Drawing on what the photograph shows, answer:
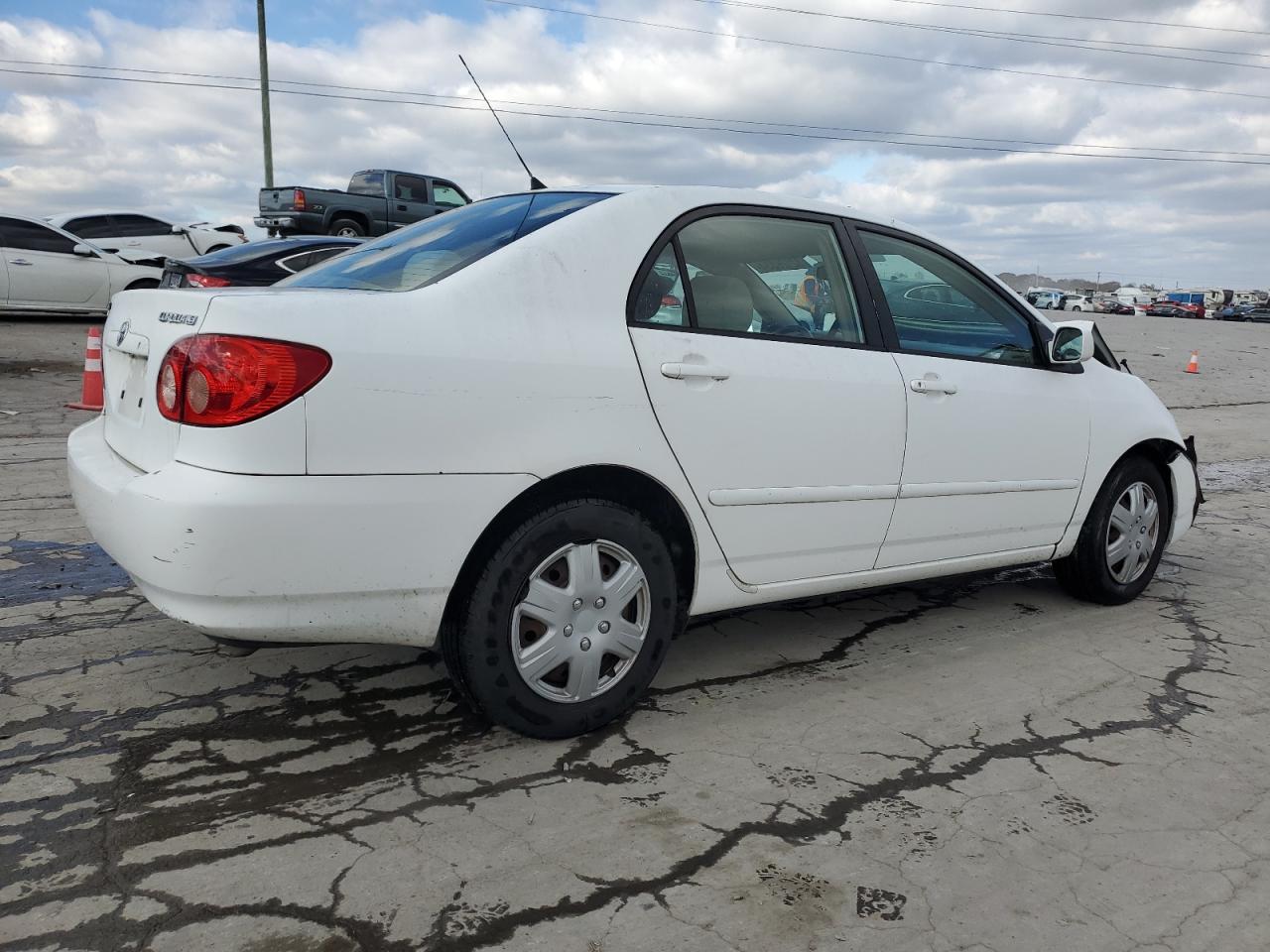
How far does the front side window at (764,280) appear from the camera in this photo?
3234 mm

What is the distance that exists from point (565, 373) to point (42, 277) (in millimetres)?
13585

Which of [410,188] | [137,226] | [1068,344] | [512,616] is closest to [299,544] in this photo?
[512,616]

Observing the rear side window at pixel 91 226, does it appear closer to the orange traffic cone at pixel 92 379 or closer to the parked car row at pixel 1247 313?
the orange traffic cone at pixel 92 379

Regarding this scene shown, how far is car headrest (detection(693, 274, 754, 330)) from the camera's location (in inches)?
127

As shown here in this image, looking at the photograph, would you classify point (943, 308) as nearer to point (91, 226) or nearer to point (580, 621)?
point (580, 621)

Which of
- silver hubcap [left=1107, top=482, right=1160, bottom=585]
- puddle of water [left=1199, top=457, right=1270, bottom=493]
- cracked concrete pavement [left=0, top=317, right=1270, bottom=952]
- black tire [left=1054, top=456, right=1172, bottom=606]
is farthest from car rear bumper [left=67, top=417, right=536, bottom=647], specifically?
puddle of water [left=1199, top=457, right=1270, bottom=493]

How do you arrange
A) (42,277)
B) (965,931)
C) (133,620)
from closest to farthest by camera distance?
(965,931), (133,620), (42,277)

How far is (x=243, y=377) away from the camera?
2.50m

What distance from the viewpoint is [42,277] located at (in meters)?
13.8

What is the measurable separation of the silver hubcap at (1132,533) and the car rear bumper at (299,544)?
298 centimetres

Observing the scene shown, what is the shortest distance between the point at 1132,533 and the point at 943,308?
1.51 m

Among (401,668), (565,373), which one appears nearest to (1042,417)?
(565,373)

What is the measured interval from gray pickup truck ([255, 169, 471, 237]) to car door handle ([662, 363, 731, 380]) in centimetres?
1673

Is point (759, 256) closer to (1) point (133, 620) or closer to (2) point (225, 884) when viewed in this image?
(2) point (225, 884)
